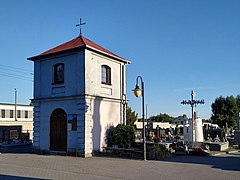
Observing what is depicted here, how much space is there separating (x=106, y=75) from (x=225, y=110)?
42828mm

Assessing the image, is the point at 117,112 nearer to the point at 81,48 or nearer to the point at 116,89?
the point at 116,89

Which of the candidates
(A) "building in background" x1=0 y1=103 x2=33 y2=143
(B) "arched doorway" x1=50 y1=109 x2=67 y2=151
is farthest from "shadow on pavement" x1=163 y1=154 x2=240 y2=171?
(A) "building in background" x1=0 y1=103 x2=33 y2=143

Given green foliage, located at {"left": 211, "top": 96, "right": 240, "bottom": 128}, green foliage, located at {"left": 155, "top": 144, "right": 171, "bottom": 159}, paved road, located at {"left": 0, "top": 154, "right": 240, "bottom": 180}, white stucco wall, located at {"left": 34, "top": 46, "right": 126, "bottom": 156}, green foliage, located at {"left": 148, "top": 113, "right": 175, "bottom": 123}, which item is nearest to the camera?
paved road, located at {"left": 0, "top": 154, "right": 240, "bottom": 180}

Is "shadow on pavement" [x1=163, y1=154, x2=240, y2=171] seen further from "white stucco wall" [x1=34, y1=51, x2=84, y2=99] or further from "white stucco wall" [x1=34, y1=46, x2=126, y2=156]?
"white stucco wall" [x1=34, y1=51, x2=84, y2=99]

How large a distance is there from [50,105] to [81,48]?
468cm

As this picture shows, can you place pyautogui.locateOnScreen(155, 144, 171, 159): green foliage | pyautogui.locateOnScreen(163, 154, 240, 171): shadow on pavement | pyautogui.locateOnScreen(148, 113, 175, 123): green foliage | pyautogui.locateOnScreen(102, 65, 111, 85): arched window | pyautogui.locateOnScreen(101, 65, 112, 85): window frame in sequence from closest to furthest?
1. pyautogui.locateOnScreen(163, 154, 240, 171): shadow on pavement
2. pyautogui.locateOnScreen(155, 144, 171, 159): green foliage
3. pyautogui.locateOnScreen(101, 65, 112, 85): window frame
4. pyautogui.locateOnScreen(102, 65, 111, 85): arched window
5. pyautogui.locateOnScreen(148, 113, 175, 123): green foliage

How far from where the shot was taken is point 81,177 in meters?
11.2

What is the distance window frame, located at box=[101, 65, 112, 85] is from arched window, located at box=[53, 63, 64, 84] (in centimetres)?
276

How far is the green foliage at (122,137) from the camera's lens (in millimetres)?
19844

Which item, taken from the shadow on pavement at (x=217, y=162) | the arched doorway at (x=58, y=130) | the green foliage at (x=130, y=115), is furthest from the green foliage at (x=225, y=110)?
the arched doorway at (x=58, y=130)

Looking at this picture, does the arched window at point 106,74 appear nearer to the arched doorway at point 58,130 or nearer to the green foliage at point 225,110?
the arched doorway at point 58,130

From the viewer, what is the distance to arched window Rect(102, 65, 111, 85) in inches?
831

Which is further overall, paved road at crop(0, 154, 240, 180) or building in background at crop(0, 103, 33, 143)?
building in background at crop(0, 103, 33, 143)

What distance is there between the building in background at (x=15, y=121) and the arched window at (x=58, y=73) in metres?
21.3
